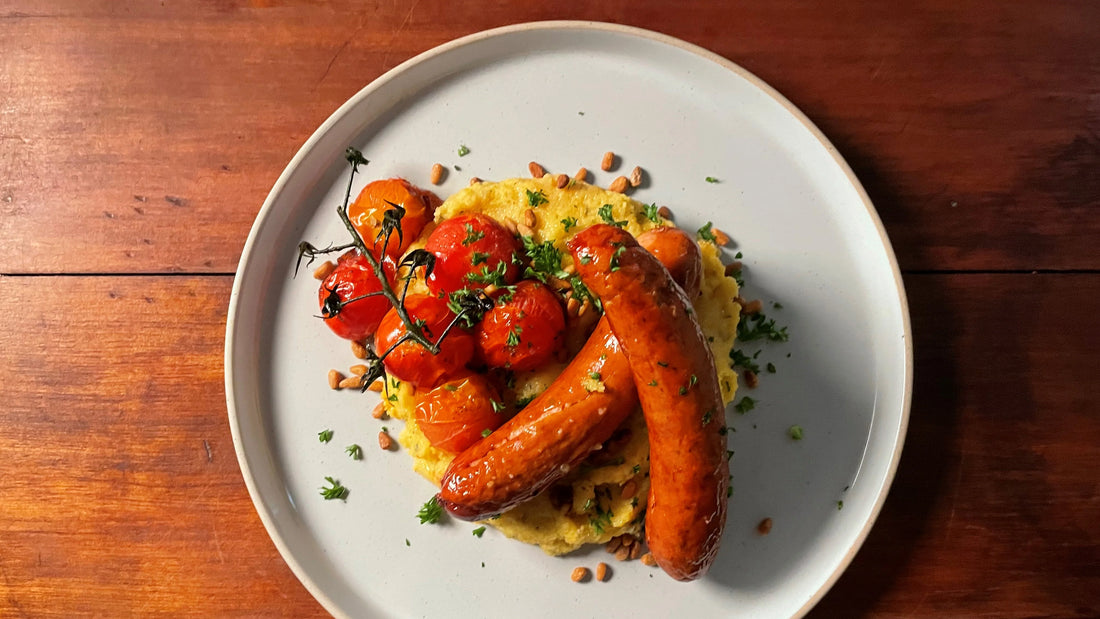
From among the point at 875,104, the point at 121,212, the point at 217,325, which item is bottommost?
the point at 217,325

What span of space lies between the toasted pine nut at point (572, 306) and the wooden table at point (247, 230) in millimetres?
961

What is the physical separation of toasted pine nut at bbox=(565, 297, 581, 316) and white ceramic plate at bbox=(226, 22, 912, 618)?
43 cm

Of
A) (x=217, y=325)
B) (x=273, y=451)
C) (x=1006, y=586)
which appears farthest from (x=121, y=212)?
(x=1006, y=586)

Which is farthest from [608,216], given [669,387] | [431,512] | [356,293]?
[431,512]

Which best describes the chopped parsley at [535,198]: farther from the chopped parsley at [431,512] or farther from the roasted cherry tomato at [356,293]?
the chopped parsley at [431,512]

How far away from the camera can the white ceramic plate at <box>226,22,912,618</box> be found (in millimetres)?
2086

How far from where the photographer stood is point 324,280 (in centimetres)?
209

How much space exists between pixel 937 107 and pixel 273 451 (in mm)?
2345

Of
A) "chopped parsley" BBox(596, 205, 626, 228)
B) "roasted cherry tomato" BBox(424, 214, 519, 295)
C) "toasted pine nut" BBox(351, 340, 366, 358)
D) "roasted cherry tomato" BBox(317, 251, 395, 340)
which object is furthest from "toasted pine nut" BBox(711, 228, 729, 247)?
"toasted pine nut" BBox(351, 340, 366, 358)

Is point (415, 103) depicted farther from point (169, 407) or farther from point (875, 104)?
point (875, 104)

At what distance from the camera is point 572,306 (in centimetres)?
198

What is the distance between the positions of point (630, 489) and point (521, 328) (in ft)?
1.83

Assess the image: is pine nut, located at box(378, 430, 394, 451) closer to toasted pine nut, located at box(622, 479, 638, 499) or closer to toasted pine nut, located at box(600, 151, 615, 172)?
toasted pine nut, located at box(622, 479, 638, 499)

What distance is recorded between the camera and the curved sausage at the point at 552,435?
1703 mm
